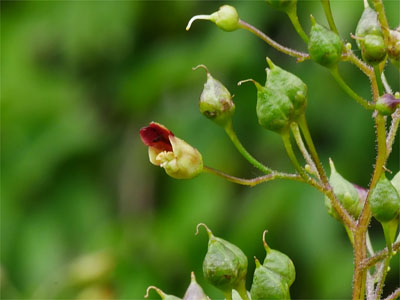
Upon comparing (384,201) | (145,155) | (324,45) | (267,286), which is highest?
(324,45)

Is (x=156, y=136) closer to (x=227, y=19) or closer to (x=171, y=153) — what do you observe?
(x=171, y=153)

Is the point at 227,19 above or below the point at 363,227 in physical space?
above

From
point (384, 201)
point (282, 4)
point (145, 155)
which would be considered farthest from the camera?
point (145, 155)

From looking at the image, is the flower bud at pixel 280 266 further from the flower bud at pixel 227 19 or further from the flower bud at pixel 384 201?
the flower bud at pixel 227 19

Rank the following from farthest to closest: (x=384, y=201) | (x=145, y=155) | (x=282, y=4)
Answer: (x=145, y=155), (x=282, y=4), (x=384, y=201)

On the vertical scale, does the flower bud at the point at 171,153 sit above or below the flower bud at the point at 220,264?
above

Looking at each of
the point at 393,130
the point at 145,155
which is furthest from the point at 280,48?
the point at 145,155

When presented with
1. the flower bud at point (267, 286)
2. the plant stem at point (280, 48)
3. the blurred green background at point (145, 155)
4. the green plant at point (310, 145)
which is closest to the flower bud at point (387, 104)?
the green plant at point (310, 145)
